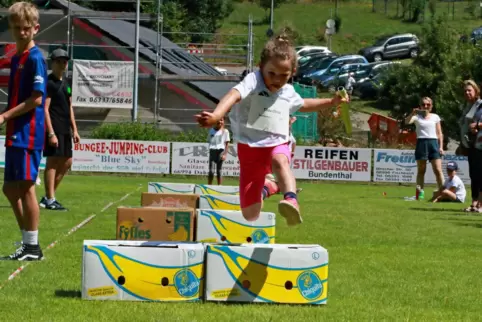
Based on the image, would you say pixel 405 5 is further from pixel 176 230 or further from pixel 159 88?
pixel 176 230

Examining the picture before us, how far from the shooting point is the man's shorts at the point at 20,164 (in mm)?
8109

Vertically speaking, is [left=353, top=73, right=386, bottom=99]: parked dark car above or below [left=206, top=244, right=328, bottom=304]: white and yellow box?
above

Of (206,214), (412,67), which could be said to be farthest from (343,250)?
(412,67)

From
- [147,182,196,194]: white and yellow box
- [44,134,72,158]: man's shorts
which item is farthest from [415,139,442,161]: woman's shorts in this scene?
[44,134,72,158]: man's shorts

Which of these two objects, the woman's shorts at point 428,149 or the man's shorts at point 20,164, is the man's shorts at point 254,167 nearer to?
the man's shorts at point 20,164

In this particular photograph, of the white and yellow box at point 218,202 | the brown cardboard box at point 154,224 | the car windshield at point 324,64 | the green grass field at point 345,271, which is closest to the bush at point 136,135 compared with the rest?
the green grass field at point 345,271

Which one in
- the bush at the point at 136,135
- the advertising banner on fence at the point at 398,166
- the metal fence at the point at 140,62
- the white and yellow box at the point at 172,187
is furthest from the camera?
the metal fence at the point at 140,62

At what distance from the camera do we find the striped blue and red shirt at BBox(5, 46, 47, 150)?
26.6 ft

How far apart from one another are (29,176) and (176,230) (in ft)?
5.55

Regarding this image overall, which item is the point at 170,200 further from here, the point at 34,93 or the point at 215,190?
the point at 34,93

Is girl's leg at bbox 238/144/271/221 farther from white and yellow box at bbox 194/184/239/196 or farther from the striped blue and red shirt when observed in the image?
white and yellow box at bbox 194/184/239/196

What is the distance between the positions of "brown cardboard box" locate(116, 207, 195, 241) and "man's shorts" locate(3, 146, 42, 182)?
1118 millimetres

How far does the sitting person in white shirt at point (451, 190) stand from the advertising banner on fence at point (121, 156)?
34.0 feet

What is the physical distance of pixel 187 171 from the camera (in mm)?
28453
